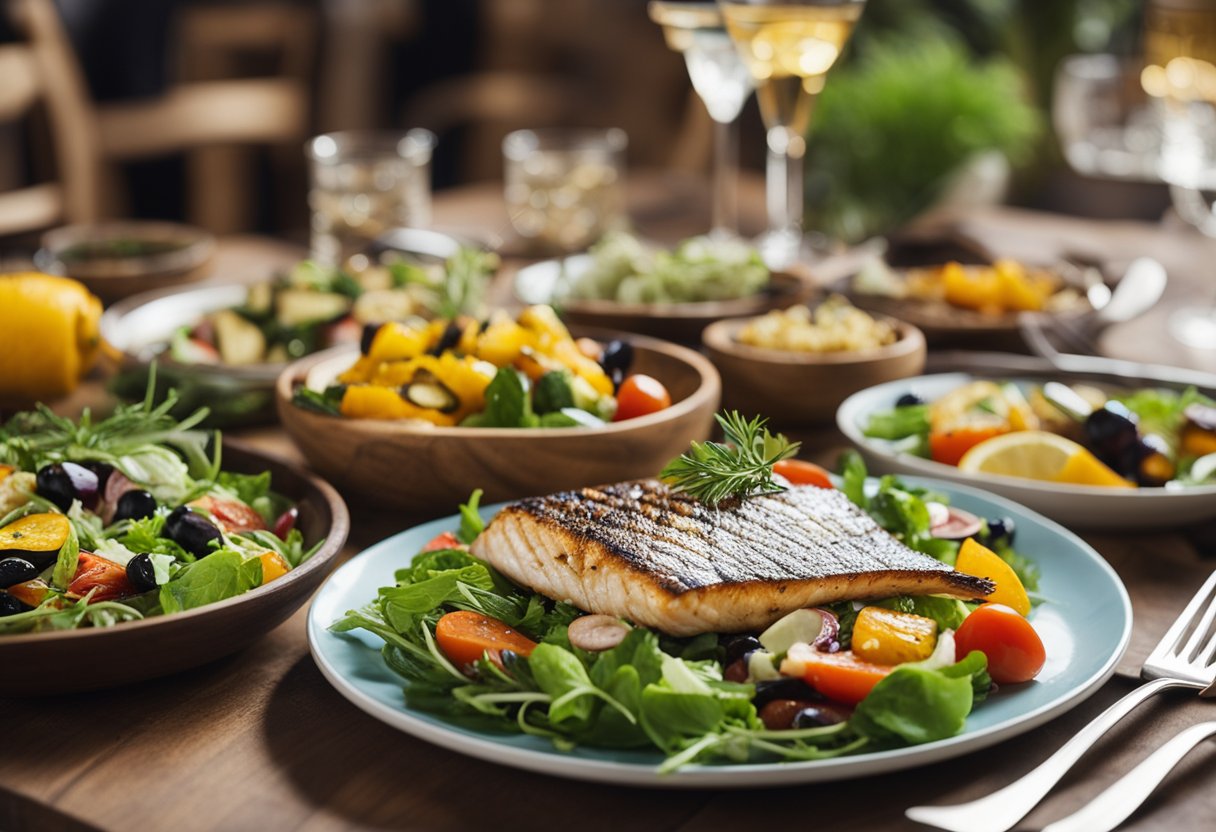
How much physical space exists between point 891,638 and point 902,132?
4.22 metres

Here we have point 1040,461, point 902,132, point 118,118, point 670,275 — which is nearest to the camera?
point 1040,461

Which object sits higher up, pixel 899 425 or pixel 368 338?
pixel 368 338

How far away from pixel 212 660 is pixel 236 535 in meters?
0.16

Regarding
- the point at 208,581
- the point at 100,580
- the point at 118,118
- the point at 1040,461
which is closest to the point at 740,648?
the point at 208,581

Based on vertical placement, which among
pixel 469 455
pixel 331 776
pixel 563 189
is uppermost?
pixel 563 189

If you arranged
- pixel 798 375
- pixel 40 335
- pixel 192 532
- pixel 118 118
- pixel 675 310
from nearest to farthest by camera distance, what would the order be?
pixel 192 532, pixel 798 375, pixel 40 335, pixel 675 310, pixel 118 118

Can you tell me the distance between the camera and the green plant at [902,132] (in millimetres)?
4914

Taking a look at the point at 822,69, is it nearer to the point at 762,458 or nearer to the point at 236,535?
the point at 762,458

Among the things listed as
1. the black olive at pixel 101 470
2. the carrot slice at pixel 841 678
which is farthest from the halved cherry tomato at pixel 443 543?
the carrot slice at pixel 841 678

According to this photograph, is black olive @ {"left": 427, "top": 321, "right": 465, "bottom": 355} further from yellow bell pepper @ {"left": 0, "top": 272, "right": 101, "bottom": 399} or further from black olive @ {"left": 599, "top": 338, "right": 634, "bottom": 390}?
yellow bell pepper @ {"left": 0, "top": 272, "right": 101, "bottom": 399}

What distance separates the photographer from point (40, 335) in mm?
1976

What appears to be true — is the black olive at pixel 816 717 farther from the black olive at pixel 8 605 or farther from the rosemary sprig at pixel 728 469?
the black olive at pixel 8 605

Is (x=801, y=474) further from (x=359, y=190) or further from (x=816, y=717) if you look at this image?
(x=359, y=190)

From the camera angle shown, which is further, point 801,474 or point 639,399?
point 639,399
